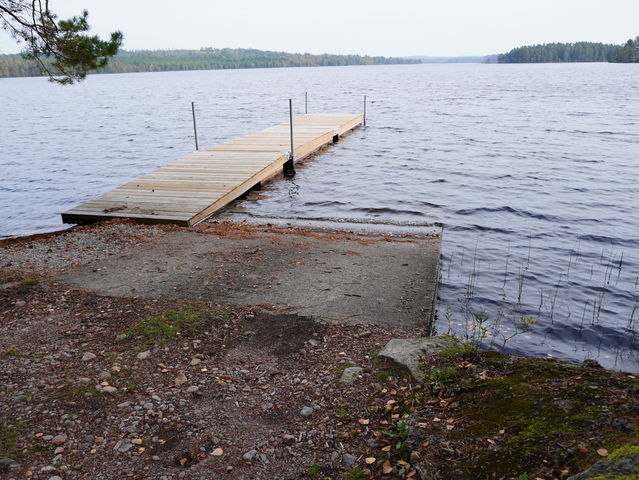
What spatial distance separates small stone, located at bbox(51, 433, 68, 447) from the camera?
335cm

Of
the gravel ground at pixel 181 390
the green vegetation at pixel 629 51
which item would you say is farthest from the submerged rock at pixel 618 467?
the green vegetation at pixel 629 51

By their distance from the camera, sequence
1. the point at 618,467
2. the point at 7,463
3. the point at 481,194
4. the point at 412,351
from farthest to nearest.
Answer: the point at 481,194 < the point at 412,351 < the point at 7,463 < the point at 618,467

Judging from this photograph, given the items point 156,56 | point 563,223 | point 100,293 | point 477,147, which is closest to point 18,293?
point 100,293

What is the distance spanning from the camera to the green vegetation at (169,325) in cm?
467

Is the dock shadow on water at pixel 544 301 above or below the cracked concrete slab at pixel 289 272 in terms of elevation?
below

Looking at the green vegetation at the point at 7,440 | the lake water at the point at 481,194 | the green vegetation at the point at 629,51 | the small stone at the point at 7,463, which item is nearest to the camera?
the small stone at the point at 7,463

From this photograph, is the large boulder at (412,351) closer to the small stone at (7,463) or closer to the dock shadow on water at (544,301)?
the dock shadow on water at (544,301)

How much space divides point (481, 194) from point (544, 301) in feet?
20.8

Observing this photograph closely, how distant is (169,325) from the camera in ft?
16.0

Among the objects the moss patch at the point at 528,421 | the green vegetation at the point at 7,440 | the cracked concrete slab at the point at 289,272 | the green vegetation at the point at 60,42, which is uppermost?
the green vegetation at the point at 60,42

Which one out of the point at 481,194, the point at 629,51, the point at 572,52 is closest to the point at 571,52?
the point at 572,52

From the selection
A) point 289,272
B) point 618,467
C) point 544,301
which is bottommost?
point 544,301

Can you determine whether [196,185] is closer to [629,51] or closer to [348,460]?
[348,460]

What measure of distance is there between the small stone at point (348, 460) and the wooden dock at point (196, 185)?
6005 mm
